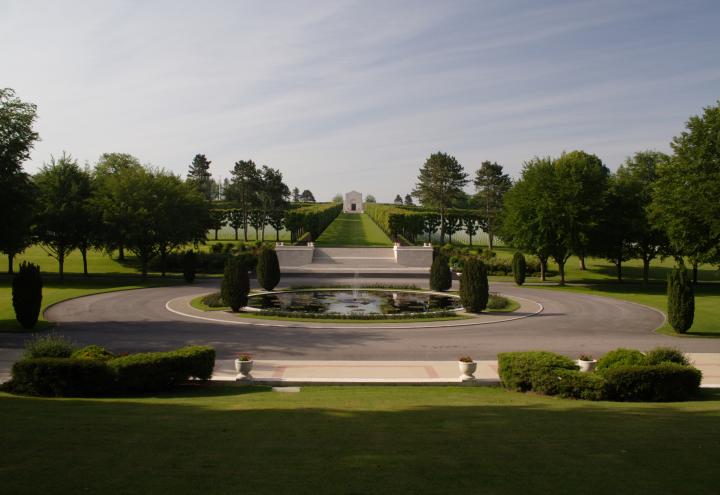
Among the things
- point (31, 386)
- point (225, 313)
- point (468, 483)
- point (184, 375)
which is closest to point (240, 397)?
point (184, 375)

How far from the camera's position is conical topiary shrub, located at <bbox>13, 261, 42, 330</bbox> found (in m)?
26.4

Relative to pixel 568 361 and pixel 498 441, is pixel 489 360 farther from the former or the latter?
pixel 498 441

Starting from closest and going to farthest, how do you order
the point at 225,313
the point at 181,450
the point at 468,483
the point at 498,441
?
1. the point at 468,483
2. the point at 181,450
3. the point at 498,441
4. the point at 225,313

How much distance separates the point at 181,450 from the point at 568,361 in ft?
36.7

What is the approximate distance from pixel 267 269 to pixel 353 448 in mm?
32526

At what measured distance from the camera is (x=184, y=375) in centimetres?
1560

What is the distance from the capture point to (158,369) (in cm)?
1511

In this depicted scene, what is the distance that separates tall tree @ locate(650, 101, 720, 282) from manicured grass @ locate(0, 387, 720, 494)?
33.4m

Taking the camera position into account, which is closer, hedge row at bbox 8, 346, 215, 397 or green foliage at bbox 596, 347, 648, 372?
hedge row at bbox 8, 346, 215, 397

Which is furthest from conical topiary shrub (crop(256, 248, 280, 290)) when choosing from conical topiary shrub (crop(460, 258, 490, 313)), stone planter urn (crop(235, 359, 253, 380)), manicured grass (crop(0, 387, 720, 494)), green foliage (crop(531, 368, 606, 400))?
green foliage (crop(531, 368, 606, 400))

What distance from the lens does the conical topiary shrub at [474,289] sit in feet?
104

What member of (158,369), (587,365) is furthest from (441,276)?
(158,369)

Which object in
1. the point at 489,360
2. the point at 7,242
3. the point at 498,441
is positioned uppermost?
the point at 7,242

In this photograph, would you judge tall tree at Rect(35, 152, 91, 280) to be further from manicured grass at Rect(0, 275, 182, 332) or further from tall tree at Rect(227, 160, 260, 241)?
tall tree at Rect(227, 160, 260, 241)
